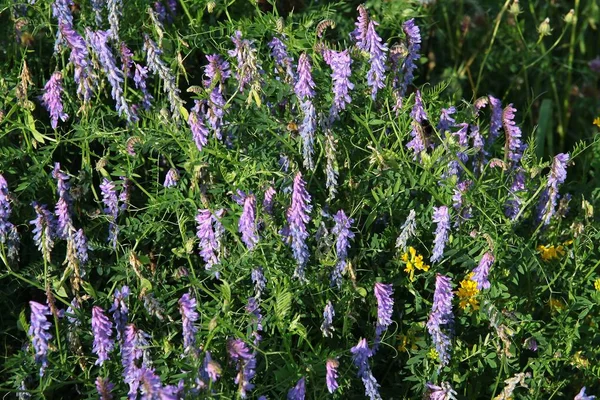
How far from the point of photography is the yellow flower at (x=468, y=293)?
2.70 meters

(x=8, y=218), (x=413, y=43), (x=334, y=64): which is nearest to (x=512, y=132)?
(x=413, y=43)

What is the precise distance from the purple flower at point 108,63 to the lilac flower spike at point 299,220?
648 mm

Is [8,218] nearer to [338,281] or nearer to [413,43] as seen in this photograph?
[338,281]

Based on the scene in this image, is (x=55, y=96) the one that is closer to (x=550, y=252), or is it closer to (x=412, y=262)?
(x=412, y=262)

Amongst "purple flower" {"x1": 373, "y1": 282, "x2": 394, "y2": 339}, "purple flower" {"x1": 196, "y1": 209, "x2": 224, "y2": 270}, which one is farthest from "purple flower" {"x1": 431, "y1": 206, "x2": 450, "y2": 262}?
"purple flower" {"x1": 196, "y1": 209, "x2": 224, "y2": 270}

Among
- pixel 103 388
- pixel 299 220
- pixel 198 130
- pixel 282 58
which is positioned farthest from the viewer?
pixel 282 58

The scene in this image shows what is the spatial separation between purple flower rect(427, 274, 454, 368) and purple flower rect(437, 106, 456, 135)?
59cm

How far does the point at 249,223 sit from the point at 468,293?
68 centimetres

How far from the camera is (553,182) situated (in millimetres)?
2797

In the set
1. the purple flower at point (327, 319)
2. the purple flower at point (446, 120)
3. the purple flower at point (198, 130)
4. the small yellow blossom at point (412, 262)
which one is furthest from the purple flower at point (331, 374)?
the purple flower at point (446, 120)

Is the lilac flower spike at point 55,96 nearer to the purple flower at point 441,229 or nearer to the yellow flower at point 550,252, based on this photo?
the purple flower at point 441,229

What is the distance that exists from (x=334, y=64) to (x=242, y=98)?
36 cm

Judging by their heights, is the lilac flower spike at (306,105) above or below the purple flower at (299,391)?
above

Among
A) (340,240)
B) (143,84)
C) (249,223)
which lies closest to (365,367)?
(340,240)
